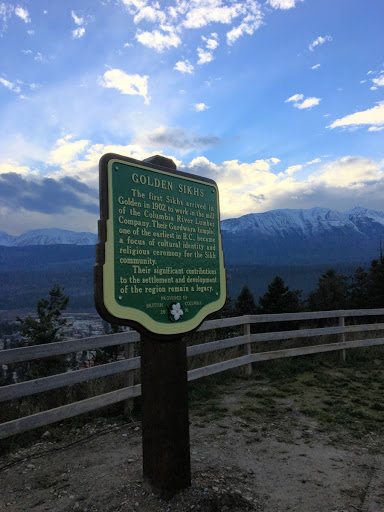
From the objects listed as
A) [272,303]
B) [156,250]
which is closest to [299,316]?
[156,250]

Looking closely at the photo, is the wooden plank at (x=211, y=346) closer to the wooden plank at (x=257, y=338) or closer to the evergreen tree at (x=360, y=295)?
the wooden plank at (x=257, y=338)

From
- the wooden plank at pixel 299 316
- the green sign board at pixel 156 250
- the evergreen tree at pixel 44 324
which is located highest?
Answer: the green sign board at pixel 156 250

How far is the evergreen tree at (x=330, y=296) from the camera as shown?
2030 inches

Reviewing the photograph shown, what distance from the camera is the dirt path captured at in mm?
3074

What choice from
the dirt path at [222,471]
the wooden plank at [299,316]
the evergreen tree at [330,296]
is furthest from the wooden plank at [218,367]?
the evergreen tree at [330,296]

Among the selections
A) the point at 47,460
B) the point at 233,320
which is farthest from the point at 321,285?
the point at 47,460

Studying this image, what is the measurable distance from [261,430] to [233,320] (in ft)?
8.60

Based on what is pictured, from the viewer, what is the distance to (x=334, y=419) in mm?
5051

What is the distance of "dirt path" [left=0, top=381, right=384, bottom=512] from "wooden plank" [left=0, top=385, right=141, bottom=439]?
32 cm

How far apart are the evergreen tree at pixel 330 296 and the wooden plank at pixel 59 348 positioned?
4713cm

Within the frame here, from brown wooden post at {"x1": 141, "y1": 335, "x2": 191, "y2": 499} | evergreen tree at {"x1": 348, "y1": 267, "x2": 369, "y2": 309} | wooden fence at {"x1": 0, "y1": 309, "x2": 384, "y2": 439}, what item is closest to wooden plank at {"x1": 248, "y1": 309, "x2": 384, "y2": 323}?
wooden fence at {"x1": 0, "y1": 309, "x2": 384, "y2": 439}

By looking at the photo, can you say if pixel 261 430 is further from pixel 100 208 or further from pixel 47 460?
pixel 100 208

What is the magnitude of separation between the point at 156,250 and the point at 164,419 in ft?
4.79

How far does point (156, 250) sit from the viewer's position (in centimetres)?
327
